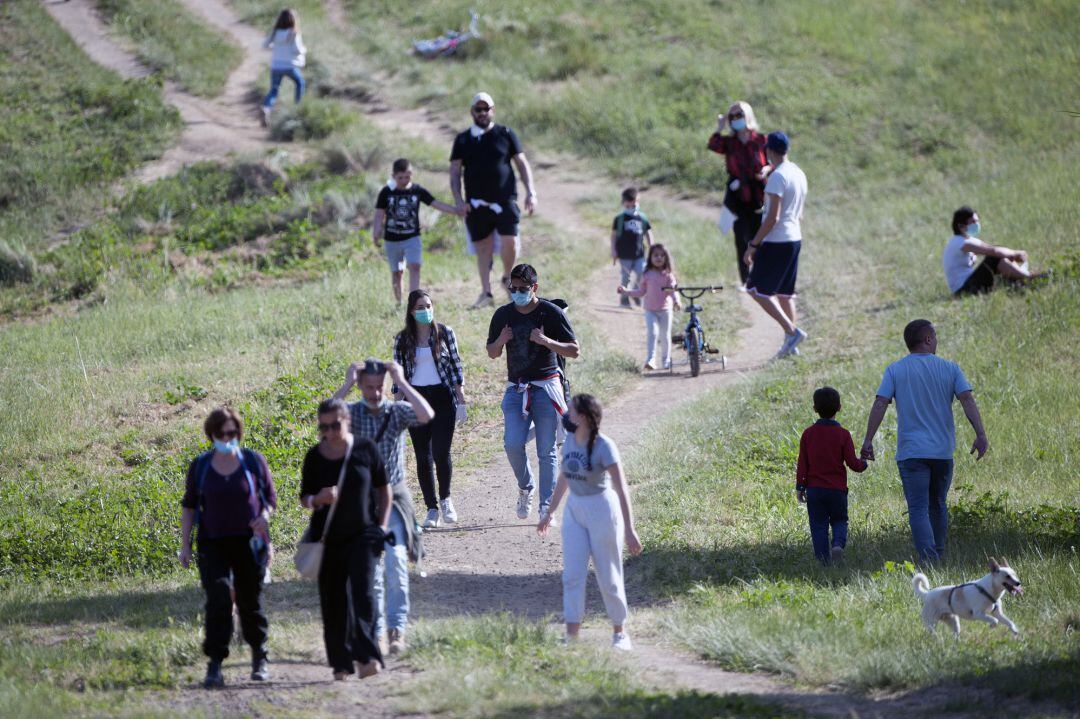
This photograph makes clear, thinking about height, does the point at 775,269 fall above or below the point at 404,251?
below

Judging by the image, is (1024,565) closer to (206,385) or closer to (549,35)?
(206,385)

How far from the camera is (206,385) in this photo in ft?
44.2

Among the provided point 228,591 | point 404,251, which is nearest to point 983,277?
point 404,251

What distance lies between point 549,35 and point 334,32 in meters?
6.10

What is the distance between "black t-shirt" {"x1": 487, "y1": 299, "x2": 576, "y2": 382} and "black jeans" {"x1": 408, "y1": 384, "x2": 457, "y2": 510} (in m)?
0.55

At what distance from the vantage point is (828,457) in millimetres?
8734

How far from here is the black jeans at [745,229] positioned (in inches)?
584

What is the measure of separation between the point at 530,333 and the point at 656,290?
499 centimetres

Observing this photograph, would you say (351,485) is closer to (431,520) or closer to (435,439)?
(435,439)

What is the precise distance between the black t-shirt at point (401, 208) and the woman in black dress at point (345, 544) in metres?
7.91

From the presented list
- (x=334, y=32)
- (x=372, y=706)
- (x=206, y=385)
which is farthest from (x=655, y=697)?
(x=334, y=32)

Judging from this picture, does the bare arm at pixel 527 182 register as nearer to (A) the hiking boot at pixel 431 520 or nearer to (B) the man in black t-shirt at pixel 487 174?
(B) the man in black t-shirt at pixel 487 174

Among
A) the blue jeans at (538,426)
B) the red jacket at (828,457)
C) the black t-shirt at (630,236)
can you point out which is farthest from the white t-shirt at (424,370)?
the black t-shirt at (630,236)

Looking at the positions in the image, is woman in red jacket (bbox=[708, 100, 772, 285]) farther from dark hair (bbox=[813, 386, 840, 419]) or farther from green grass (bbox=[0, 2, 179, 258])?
green grass (bbox=[0, 2, 179, 258])
